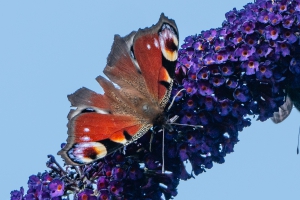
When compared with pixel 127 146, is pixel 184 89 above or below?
above

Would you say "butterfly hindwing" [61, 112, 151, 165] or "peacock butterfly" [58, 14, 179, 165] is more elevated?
"peacock butterfly" [58, 14, 179, 165]

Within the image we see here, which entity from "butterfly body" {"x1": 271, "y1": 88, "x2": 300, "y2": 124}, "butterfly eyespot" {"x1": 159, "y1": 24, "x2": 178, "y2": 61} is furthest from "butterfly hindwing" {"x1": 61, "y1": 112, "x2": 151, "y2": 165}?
"butterfly body" {"x1": 271, "y1": 88, "x2": 300, "y2": 124}

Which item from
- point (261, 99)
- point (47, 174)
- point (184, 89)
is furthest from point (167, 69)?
point (47, 174)

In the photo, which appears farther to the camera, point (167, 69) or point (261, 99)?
point (261, 99)

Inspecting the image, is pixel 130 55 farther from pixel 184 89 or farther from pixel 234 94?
pixel 234 94

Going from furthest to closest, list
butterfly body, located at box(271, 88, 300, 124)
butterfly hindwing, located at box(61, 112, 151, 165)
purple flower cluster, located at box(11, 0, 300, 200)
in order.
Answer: butterfly body, located at box(271, 88, 300, 124) → purple flower cluster, located at box(11, 0, 300, 200) → butterfly hindwing, located at box(61, 112, 151, 165)

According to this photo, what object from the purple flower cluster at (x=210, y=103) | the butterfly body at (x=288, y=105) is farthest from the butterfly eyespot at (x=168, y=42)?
the butterfly body at (x=288, y=105)

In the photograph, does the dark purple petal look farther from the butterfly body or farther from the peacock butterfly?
the butterfly body
